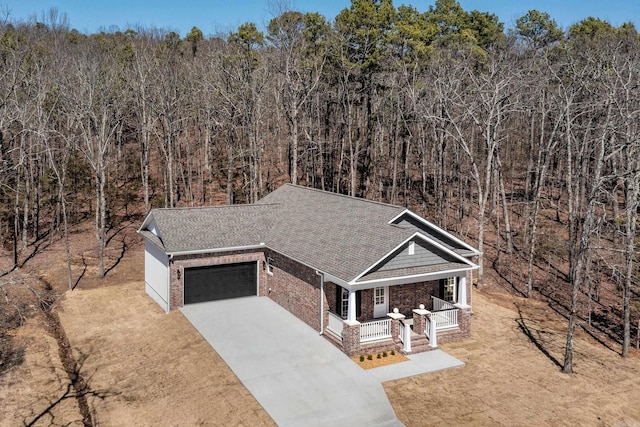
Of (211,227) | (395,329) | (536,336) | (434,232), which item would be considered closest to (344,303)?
(395,329)

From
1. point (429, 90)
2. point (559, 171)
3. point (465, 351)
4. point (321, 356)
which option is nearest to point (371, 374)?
point (321, 356)

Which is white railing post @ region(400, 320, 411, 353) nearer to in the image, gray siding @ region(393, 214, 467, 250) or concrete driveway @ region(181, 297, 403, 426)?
concrete driveway @ region(181, 297, 403, 426)

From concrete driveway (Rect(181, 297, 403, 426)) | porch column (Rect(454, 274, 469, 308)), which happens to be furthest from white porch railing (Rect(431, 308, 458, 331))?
concrete driveway (Rect(181, 297, 403, 426))

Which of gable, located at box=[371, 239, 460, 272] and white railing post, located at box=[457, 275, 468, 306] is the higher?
gable, located at box=[371, 239, 460, 272]

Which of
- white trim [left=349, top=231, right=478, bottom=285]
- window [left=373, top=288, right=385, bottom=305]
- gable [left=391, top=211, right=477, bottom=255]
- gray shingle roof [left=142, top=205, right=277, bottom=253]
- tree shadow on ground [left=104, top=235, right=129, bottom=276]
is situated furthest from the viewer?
tree shadow on ground [left=104, top=235, right=129, bottom=276]

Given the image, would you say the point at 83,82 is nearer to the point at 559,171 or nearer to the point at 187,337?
the point at 187,337
